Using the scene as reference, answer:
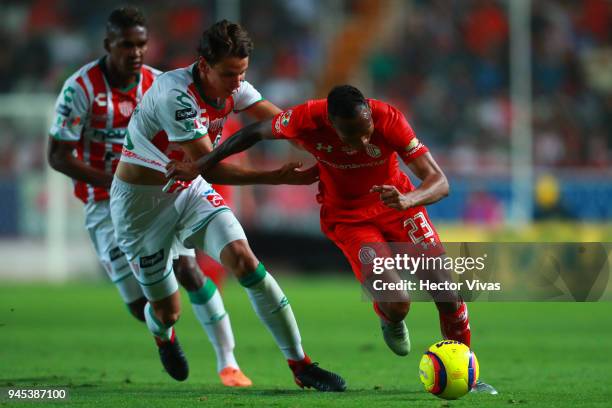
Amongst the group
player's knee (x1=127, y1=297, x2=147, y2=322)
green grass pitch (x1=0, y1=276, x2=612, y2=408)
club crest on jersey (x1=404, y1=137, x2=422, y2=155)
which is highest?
club crest on jersey (x1=404, y1=137, x2=422, y2=155)

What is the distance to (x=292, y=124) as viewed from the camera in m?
7.09

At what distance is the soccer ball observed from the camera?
648 centimetres

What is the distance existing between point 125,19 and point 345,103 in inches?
93.6

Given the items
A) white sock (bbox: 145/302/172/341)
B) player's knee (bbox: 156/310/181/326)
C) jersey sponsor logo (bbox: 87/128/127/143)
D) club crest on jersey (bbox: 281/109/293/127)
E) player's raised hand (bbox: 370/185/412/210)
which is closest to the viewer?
player's raised hand (bbox: 370/185/412/210)

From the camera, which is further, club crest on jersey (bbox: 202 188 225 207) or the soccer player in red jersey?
club crest on jersey (bbox: 202 188 225 207)

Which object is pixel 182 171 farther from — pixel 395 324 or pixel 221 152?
pixel 395 324

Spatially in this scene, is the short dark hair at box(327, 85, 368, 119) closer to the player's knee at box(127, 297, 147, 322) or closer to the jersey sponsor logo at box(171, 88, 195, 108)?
the jersey sponsor logo at box(171, 88, 195, 108)

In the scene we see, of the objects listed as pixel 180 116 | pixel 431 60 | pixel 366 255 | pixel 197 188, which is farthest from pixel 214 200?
pixel 431 60

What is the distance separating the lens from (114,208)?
7.77 m

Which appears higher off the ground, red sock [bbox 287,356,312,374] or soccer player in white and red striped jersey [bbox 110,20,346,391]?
soccer player in white and red striped jersey [bbox 110,20,346,391]

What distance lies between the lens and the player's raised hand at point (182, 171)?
7000 mm

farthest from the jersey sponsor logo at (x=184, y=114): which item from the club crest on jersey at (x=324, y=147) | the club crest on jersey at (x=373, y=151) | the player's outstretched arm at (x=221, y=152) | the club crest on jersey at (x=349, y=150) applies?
the club crest on jersey at (x=373, y=151)

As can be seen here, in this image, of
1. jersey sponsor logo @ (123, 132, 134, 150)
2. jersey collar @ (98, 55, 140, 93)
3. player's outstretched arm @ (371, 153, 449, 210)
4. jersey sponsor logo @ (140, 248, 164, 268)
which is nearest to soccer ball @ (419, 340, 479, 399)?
player's outstretched arm @ (371, 153, 449, 210)

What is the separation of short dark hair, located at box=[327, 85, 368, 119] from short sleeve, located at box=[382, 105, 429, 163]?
249mm
